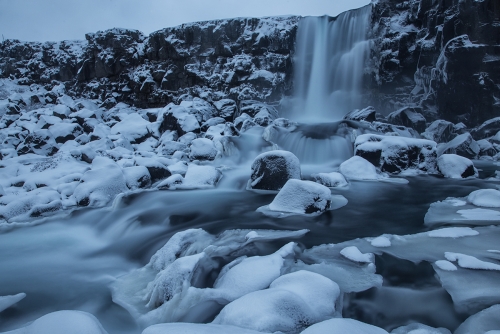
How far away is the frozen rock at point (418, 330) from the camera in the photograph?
197 cm

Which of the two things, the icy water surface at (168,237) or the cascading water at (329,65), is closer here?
the icy water surface at (168,237)

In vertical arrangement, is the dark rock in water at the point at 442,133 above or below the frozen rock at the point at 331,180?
above

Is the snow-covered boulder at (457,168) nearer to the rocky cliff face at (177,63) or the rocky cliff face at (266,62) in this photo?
the rocky cliff face at (266,62)

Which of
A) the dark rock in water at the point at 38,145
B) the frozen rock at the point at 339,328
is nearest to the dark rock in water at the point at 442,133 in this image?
the frozen rock at the point at 339,328

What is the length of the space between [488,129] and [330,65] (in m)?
10.4

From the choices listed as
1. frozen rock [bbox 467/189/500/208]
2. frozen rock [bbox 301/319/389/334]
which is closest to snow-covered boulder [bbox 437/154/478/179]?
frozen rock [bbox 467/189/500/208]

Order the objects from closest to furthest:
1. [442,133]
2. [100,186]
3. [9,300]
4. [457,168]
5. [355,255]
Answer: [9,300]
[355,255]
[100,186]
[457,168]
[442,133]

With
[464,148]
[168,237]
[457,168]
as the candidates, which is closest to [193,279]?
[168,237]

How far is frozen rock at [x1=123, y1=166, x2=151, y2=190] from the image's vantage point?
6.51 meters

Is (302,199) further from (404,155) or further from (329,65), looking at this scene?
(329,65)

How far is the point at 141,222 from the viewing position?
486 cm

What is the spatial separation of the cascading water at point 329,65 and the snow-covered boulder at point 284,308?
16.2 metres

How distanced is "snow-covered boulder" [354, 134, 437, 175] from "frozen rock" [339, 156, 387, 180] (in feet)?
1.39

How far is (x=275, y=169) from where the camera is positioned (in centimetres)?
584
